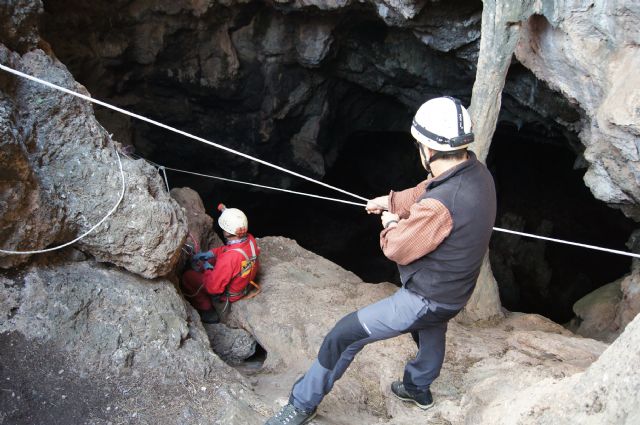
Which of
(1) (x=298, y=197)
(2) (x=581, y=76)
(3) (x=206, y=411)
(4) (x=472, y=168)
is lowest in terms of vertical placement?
(1) (x=298, y=197)

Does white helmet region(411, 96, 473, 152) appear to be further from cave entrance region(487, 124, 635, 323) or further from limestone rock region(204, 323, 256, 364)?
cave entrance region(487, 124, 635, 323)

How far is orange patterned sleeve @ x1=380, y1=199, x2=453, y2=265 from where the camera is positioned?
2223mm

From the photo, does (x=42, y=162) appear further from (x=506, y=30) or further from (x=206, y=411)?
(x=506, y=30)

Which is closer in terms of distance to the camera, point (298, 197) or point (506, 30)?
point (506, 30)

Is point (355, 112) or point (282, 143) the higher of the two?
point (355, 112)

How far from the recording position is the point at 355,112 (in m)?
9.60

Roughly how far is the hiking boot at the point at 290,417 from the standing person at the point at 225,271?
1.38 meters

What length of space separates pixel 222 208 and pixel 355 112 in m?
5.97

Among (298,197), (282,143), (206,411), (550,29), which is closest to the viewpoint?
(206,411)

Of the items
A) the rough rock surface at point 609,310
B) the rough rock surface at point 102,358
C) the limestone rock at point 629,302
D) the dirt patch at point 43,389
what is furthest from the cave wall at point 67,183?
the limestone rock at point 629,302

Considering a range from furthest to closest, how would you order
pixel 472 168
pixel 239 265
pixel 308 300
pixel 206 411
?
pixel 308 300, pixel 239 265, pixel 206 411, pixel 472 168

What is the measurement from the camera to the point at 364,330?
2479 millimetres

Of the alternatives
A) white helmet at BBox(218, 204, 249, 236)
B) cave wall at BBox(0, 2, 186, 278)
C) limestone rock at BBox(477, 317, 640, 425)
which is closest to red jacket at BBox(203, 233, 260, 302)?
white helmet at BBox(218, 204, 249, 236)

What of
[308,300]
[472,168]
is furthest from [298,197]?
[472,168]
